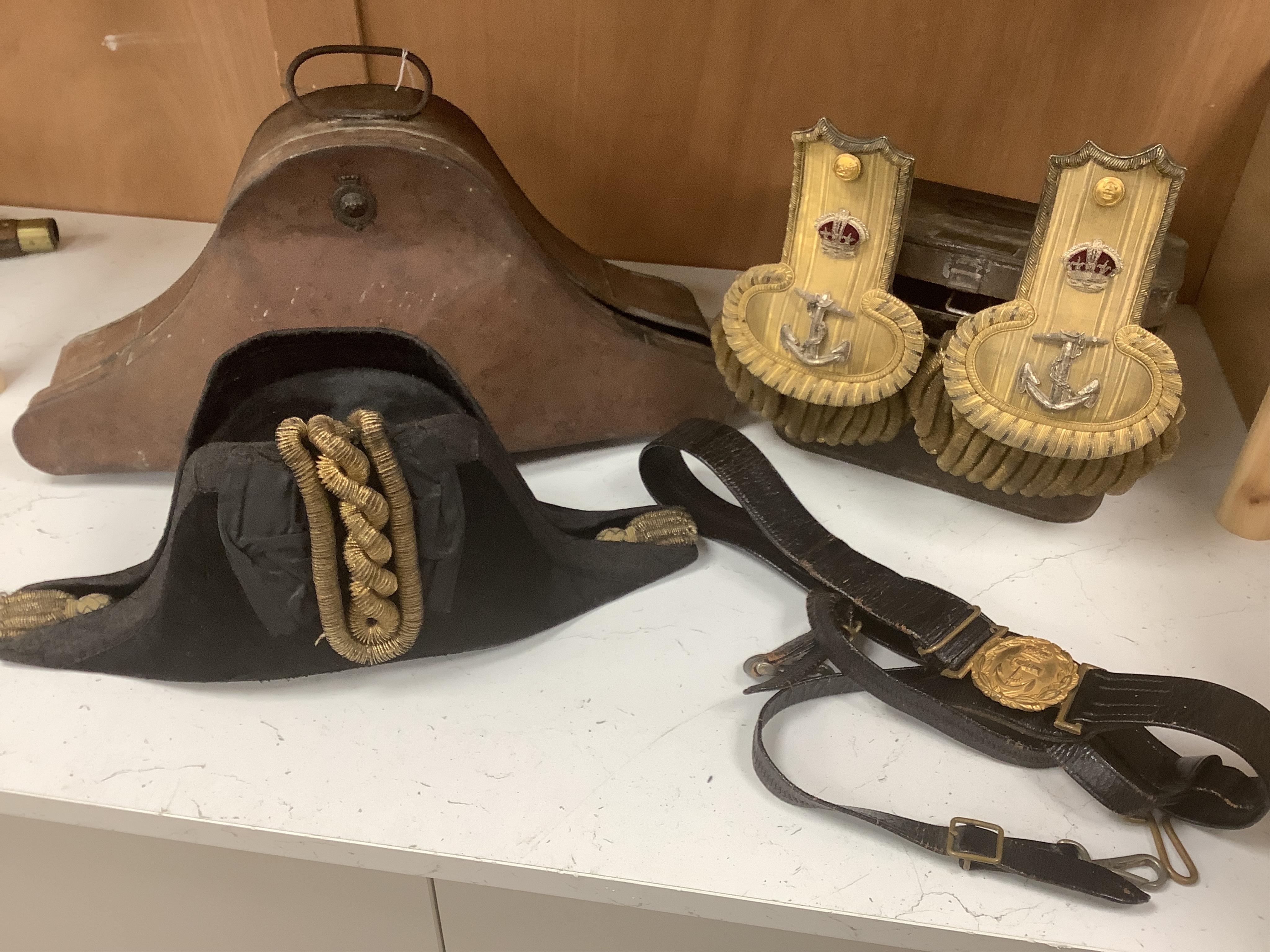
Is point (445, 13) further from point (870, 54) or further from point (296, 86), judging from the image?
point (870, 54)

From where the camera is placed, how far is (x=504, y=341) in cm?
80

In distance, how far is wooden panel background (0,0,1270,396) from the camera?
0.90 m

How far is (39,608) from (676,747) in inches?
17.7

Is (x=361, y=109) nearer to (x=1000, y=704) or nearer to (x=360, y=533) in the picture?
(x=360, y=533)

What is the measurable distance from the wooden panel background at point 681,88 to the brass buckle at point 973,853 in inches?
25.6

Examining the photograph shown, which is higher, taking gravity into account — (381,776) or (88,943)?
(381,776)

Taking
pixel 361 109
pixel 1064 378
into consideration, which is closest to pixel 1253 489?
pixel 1064 378

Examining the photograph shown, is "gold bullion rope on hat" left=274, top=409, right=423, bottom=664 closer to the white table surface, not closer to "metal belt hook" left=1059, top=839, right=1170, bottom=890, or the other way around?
the white table surface

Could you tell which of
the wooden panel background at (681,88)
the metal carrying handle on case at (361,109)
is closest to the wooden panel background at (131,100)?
the wooden panel background at (681,88)

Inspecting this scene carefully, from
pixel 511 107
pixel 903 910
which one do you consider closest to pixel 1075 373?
pixel 903 910

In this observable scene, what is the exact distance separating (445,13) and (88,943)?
2.86 feet

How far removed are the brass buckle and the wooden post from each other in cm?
39

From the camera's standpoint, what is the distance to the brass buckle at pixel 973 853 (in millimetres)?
599

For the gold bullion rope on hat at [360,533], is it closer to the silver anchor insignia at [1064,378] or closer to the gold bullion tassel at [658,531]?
the gold bullion tassel at [658,531]
